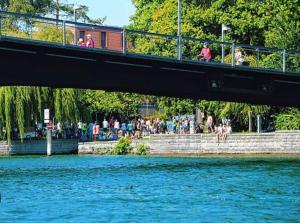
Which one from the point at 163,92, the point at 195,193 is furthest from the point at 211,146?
the point at 195,193

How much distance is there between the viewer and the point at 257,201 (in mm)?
31547

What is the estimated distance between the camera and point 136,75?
5388cm

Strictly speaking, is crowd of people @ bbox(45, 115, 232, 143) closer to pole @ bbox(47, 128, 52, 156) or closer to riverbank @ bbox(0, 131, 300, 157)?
riverbank @ bbox(0, 131, 300, 157)

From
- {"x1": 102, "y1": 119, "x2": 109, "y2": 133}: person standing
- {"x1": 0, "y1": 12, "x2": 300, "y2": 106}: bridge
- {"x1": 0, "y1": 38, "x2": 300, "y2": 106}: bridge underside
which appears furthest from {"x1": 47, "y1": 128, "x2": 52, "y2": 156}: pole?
{"x1": 0, "y1": 38, "x2": 300, "y2": 106}: bridge underside

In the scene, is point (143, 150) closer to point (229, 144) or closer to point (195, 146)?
point (195, 146)

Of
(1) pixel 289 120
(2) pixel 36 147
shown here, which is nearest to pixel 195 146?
(1) pixel 289 120

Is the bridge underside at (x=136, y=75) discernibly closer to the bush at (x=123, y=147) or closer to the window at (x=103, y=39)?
the window at (x=103, y=39)

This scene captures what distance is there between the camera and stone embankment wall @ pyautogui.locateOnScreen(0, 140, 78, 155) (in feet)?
268

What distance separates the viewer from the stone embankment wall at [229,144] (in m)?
67.1

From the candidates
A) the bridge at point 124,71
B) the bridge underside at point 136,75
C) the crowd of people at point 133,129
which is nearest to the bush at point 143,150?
the crowd of people at point 133,129

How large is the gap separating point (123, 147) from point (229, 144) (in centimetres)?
1057

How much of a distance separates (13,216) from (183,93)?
94.6 ft

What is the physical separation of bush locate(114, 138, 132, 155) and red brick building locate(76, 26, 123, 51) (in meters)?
25.5

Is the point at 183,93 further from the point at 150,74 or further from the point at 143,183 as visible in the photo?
the point at 143,183
